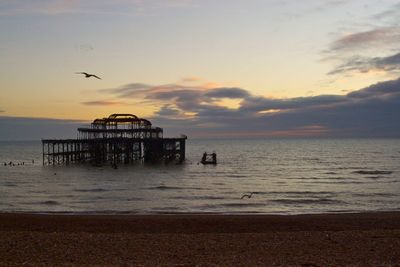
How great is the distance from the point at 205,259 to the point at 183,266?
0.92 metres

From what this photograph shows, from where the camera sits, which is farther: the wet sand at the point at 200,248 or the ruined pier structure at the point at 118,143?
the ruined pier structure at the point at 118,143

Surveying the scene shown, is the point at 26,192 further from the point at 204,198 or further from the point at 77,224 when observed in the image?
the point at 77,224

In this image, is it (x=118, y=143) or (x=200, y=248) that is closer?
(x=200, y=248)

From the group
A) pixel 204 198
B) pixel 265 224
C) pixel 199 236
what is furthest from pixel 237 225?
pixel 204 198

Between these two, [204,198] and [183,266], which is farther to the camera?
[204,198]

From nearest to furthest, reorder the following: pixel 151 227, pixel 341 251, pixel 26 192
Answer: pixel 341 251
pixel 151 227
pixel 26 192

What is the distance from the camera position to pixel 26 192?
33875 millimetres

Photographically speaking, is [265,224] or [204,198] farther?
[204,198]

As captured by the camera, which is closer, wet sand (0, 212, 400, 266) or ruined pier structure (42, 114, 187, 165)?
wet sand (0, 212, 400, 266)

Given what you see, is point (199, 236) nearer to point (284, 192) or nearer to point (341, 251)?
point (341, 251)

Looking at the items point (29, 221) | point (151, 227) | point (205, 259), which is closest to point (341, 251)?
point (205, 259)

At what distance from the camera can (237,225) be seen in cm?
1808

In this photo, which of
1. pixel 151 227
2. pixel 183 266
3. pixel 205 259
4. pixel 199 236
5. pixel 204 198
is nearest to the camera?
pixel 183 266

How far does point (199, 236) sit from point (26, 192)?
23.5 meters
